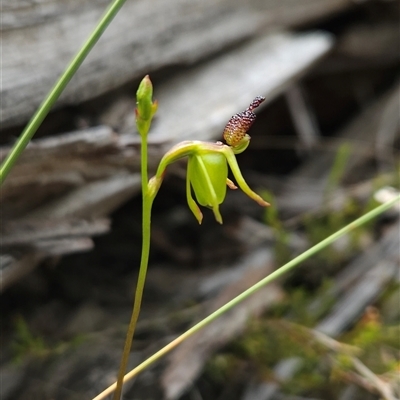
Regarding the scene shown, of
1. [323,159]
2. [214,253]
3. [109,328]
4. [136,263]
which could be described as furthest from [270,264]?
[323,159]

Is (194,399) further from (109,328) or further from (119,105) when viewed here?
(119,105)

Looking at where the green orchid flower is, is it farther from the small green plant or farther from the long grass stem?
the small green plant

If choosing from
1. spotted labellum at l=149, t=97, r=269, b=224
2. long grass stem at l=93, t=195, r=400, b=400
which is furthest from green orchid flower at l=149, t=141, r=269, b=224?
long grass stem at l=93, t=195, r=400, b=400

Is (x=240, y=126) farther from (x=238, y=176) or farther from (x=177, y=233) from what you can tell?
(x=177, y=233)

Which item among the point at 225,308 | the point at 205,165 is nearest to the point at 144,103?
the point at 205,165

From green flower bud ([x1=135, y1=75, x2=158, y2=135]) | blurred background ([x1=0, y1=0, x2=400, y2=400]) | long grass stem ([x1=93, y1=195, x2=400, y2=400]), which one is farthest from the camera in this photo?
blurred background ([x1=0, y1=0, x2=400, y2=400])

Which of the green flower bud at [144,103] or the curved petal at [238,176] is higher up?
the green flower bud at [144,103]

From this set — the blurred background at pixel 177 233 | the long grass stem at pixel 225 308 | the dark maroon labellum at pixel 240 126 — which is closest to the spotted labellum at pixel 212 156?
the dark maroon labellum at pixel 240 126

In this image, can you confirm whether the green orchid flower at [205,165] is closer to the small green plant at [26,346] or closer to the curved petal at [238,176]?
the curved petal at [238,176]

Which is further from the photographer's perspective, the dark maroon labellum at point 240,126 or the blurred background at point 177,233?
the blurred background at point 177,233

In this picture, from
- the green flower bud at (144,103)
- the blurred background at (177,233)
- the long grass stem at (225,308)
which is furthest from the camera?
the blurred background at (177,233)
